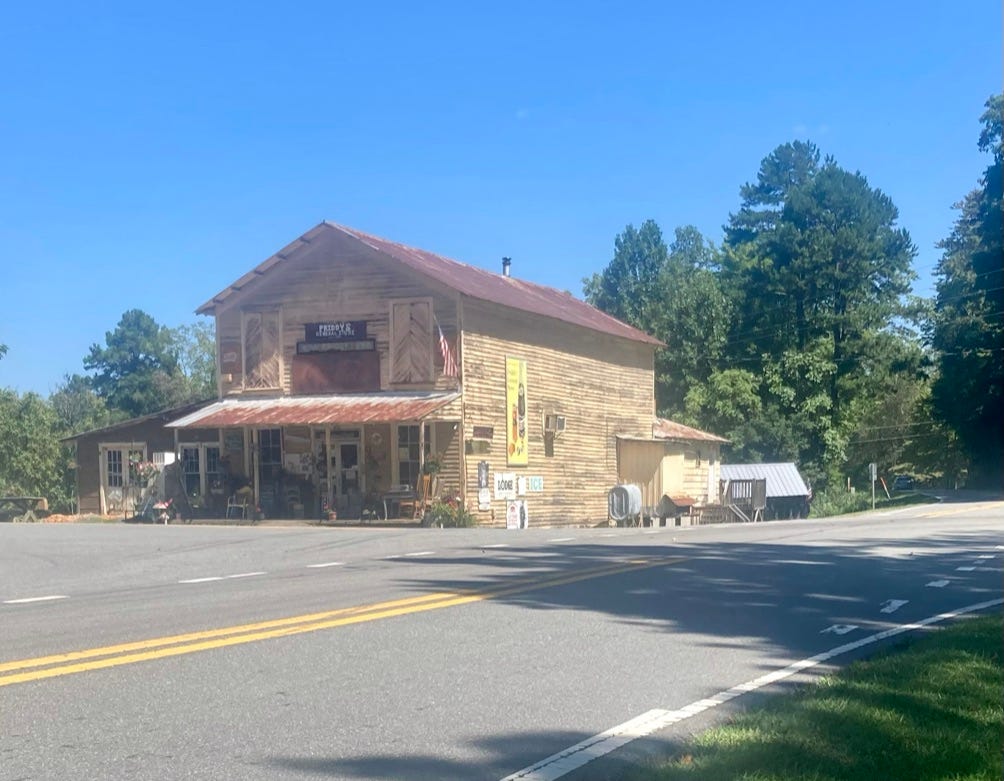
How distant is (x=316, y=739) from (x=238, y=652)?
273 cm

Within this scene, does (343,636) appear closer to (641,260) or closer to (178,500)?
(178,500)

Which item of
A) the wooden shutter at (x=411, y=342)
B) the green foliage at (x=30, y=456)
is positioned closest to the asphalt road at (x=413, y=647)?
the wooden shutter at (x=411, y=342)

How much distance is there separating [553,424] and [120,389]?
68.7 meters

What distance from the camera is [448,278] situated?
105 feet

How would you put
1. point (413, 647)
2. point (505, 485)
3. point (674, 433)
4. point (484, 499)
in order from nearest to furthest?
point (413, 647)
point (484, 499)
point (505, 485)
point (674, 433)

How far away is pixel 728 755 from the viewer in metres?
6.08

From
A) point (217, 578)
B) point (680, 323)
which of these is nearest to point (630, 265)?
point (680, 323)

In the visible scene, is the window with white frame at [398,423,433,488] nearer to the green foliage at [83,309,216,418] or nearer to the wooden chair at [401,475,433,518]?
the wooden chair at [401,475,433,518]

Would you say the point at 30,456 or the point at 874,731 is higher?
the point at 30,456

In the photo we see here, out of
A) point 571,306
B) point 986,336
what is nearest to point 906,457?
point 986,336

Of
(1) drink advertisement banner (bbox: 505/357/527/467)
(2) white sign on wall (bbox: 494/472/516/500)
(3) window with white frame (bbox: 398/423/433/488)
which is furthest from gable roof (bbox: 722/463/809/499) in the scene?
(3) window with white frame (bbox: 398/423/433/488)

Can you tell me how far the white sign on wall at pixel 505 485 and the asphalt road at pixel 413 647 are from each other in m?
12.8

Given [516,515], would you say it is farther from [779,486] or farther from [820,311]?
[820,311]

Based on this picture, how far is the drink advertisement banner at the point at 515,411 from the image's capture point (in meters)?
33.1
